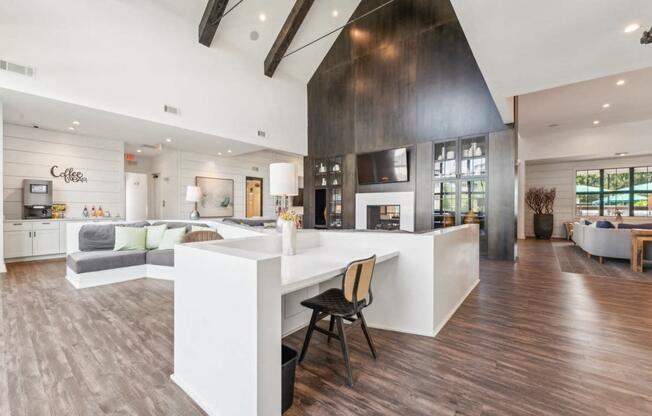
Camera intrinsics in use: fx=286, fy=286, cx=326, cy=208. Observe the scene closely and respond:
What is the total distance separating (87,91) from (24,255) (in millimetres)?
3746

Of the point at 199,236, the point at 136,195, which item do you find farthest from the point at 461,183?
the point at 136,195

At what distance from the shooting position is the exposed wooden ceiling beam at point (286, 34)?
6590 millimetres

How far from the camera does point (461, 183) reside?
19.8 ft

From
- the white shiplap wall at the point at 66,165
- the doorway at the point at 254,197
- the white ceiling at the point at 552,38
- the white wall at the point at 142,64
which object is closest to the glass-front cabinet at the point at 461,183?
the white ceiling at the point at 552,38

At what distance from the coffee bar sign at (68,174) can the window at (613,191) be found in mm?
14528

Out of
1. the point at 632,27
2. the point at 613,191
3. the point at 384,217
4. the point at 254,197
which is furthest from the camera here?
the point at 254,197

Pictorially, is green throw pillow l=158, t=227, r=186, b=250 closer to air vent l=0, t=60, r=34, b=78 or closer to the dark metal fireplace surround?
air vent l=0, t=60, r=34, b=78

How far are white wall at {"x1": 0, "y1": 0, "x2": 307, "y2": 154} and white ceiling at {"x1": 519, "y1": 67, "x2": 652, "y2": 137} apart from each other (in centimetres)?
642

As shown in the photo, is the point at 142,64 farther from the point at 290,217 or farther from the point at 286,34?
the point at 290,217

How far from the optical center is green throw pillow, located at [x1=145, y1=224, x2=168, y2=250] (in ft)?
15.9

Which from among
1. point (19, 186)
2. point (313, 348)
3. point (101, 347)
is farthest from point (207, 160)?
point (313, 348)

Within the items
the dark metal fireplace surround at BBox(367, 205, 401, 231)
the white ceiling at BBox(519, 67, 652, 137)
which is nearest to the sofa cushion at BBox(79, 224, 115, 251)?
the dark metal fireplace surround at BBox(367, 205, 401, 231)

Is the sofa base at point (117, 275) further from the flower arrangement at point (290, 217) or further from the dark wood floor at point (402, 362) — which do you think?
the flower arrangement at point (290, 217)

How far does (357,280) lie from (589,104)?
8.37 m
